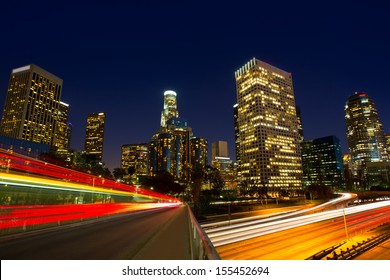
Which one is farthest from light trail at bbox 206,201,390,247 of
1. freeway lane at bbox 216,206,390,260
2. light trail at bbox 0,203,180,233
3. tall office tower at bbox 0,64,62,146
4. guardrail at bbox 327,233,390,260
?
tall office tower at bbox 0,64,62,146

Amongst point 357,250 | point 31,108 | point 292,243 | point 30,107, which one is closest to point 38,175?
point 292,243

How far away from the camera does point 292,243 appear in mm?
29266

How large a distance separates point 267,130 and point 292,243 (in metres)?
154

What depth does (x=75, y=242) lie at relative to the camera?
9430 millimetres

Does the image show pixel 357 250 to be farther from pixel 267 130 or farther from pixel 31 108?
pixel 31 108

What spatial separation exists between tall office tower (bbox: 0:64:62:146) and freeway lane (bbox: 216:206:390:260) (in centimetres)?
19354

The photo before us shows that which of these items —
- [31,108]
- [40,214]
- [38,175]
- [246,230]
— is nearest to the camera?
[40,214]

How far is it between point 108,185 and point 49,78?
200532mm

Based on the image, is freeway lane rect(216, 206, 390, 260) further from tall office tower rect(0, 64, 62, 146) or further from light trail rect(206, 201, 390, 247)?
tall office tower rect(0, 64, 62, 146)

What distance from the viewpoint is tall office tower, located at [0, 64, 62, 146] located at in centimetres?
17400
